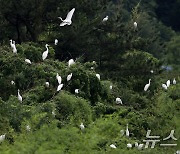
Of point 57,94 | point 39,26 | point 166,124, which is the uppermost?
point 39,26

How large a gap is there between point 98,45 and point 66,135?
8.64 m

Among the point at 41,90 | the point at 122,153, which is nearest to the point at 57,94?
the point at 41,90

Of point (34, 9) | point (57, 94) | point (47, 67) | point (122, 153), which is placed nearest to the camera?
point (122, 153)

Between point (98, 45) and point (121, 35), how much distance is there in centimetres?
71

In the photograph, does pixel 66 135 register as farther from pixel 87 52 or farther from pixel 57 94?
pixel 87 52

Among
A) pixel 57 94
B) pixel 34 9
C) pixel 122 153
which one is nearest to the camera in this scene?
pixel 122 153

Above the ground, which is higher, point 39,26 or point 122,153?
point 39,26

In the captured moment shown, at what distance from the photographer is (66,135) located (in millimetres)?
7941

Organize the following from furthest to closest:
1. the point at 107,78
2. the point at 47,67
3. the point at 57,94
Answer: the point at 107,78 → the point at 47,67 → the point at 57,94

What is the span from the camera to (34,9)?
1448cm

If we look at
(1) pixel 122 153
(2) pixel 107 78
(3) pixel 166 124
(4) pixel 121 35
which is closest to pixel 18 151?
(1) pixel 122 153

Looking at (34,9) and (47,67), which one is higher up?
(34,9)

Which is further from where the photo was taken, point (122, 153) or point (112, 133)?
point (112, 133)

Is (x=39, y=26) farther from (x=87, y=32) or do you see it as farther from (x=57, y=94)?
(x=57, y=94)
